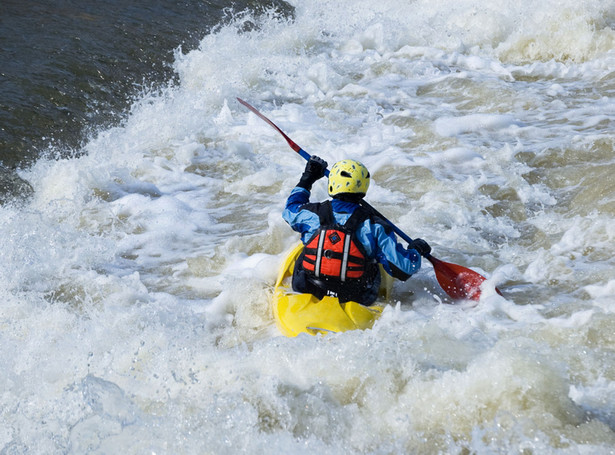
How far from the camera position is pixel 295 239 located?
524cm

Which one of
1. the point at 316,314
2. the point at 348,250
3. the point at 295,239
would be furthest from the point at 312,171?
the point at 316,314

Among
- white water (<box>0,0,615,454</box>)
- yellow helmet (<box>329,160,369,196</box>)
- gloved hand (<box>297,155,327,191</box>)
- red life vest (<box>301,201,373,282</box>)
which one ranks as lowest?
white water (<box>0,0,615,454</box>)

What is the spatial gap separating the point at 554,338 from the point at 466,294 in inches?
32.2

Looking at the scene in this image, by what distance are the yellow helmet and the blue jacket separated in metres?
0.09

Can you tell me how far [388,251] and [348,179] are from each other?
0.53 m

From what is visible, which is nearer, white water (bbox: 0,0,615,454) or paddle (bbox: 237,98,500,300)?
white water (bbox: 0,0,615,454)

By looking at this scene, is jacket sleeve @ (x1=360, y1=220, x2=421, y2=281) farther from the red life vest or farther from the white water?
the white water

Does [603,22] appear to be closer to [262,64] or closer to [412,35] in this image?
[412,35]

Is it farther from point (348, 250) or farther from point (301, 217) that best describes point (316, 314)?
point (301, 217)

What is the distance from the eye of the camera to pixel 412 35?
36.1ft

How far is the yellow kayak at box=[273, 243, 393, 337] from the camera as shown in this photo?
3725mm

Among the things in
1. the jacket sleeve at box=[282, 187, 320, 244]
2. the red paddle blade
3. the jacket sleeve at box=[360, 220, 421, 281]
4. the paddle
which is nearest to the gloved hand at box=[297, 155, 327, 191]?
the jacket sleeve at box=[282, 187, 320, 244]

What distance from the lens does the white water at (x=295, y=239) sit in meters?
2.85

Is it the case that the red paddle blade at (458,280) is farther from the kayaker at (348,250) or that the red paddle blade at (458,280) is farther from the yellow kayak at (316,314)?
the yellow kayak at (316,314)
